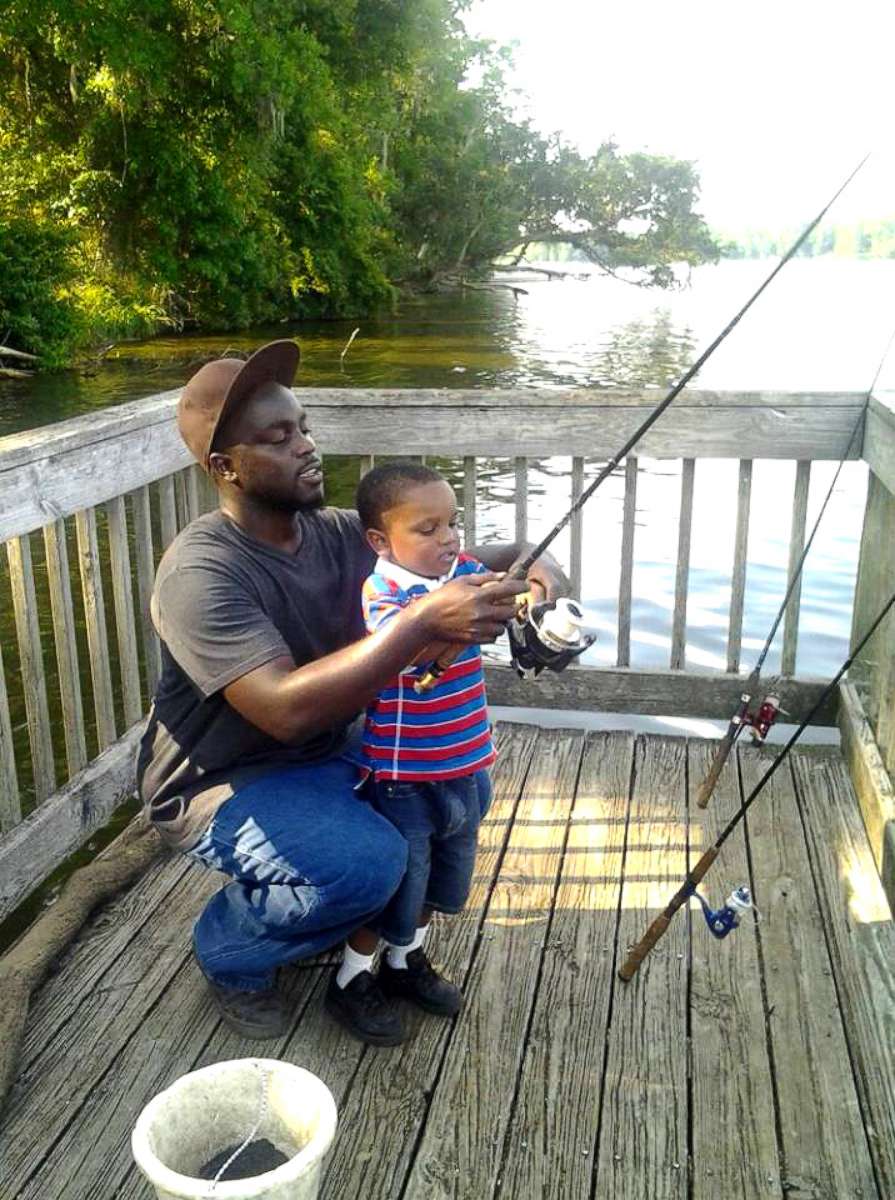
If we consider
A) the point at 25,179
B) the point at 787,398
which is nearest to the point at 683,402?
the point at 787,398

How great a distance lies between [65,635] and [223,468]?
85cm

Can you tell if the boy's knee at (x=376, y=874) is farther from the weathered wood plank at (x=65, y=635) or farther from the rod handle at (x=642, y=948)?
the weathered wood plank at (x=65, y=635)

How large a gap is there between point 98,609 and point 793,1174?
209 cm

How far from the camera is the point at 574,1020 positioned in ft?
7.66

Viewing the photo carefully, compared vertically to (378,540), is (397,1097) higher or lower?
lower

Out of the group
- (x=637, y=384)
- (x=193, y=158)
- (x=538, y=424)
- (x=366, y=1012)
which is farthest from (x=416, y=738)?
(x=193, y=158)

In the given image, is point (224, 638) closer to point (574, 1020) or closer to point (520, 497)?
point (574, 1020)

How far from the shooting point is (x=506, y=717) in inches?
198

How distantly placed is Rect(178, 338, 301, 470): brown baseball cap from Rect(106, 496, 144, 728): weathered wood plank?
0.73m

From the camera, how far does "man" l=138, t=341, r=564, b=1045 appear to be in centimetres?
210

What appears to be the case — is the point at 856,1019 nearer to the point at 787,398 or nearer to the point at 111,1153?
the point at 111,1153

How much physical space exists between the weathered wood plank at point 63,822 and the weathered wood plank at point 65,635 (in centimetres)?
7

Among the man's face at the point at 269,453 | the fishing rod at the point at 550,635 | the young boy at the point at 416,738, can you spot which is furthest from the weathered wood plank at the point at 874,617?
the man's face at the point at 269,453

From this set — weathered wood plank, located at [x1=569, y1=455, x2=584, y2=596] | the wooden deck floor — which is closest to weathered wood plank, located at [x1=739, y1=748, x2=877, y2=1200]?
the wooden deck floor
